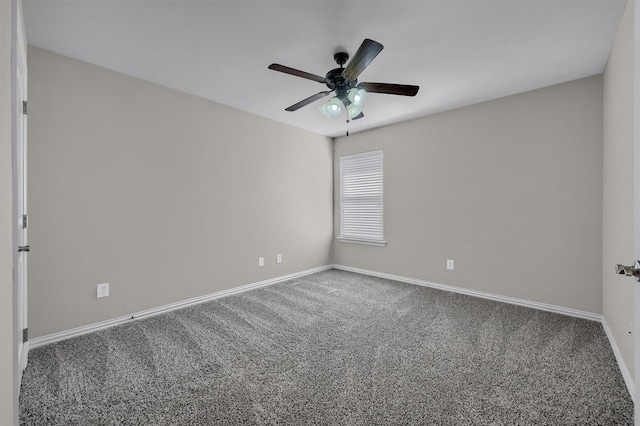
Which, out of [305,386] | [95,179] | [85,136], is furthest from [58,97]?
[305,386]

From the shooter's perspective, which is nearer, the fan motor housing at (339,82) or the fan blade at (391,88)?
the fan blade at (391,88)

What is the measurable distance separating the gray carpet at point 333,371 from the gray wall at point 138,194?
421 millimetres

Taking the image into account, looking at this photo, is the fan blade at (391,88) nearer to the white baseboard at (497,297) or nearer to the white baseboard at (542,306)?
the white baseboard at (542,306)

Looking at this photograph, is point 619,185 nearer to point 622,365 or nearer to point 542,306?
point 622,365

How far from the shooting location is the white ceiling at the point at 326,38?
189 cm

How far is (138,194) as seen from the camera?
288 centimetres

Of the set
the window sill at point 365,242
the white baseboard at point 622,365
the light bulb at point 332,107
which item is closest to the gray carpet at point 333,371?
the white baseboard at point 622,365

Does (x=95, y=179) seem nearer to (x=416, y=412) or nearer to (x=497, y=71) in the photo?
(x=416, y=412)

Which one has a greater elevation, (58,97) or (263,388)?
(58,97)

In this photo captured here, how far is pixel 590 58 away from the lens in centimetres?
249

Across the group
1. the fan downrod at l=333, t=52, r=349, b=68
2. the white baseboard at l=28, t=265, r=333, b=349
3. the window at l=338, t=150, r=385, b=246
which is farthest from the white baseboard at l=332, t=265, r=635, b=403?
the fan downrod at l=333, t=52, r=349, b=68

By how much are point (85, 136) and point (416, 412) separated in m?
3.27

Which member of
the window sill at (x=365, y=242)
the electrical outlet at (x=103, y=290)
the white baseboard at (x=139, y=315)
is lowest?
the white baseboard at (x=139, y=315)

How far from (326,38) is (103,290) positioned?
114 inches
